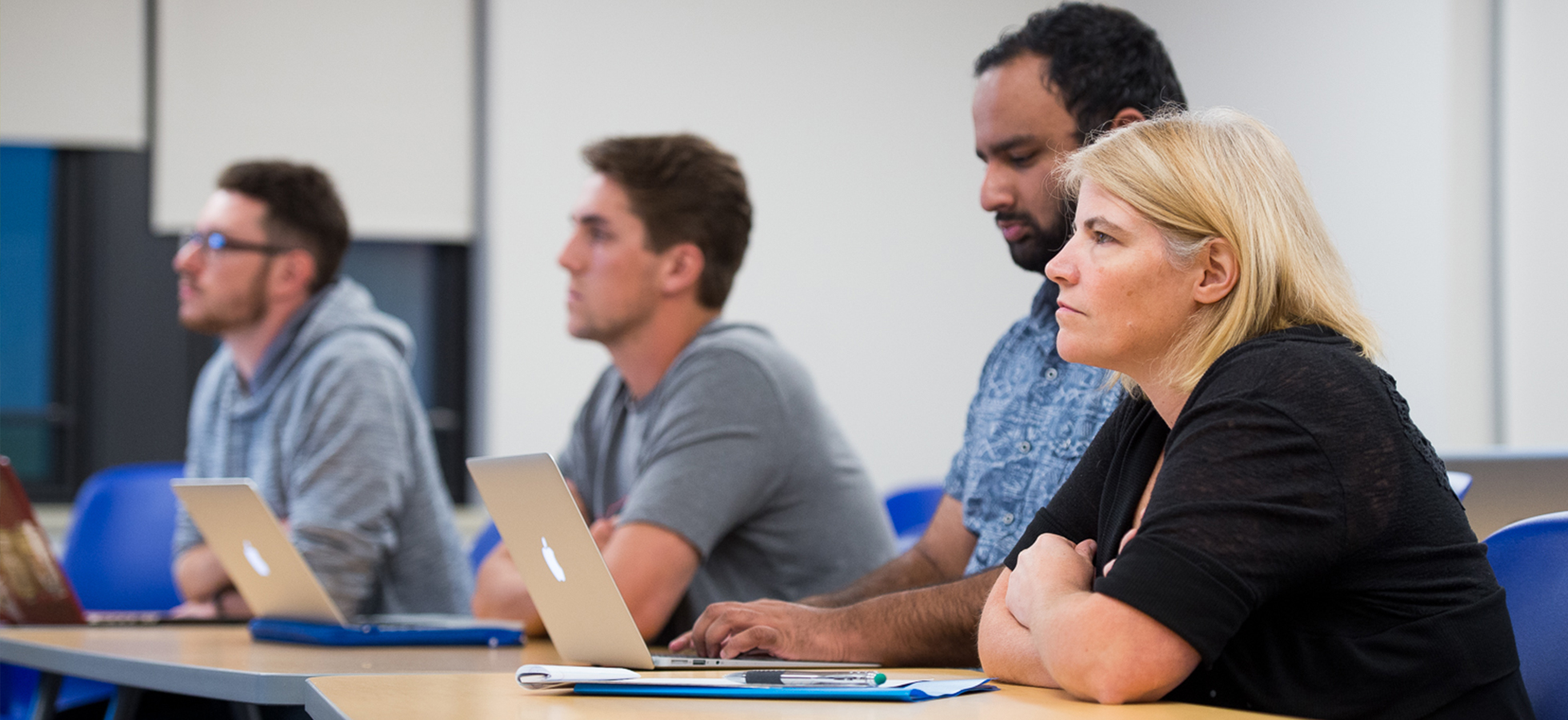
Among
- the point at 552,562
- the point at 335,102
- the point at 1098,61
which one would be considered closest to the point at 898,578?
the point at 552,562

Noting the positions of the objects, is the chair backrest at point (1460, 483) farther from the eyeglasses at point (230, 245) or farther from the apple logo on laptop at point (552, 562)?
the eyeglasses at point (230, 245)

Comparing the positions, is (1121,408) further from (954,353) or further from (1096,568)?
(954,353)

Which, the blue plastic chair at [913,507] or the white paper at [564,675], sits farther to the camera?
the blue plastic chair at [913,507]

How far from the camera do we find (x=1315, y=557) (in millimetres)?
1067

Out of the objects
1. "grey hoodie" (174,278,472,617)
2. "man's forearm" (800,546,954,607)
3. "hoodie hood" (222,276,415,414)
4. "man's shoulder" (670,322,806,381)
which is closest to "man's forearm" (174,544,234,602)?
"grey hoodie" (174,278,472,617)

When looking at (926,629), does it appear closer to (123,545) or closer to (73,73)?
(123,545)

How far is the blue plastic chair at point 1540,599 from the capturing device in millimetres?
1248

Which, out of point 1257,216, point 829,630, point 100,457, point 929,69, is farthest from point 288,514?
point 929,69

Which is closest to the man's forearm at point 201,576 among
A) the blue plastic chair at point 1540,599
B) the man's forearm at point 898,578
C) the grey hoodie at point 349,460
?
the grey hoodie at point 349,460

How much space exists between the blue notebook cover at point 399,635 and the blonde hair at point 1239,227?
107 cm

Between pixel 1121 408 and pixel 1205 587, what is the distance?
16.6 inches

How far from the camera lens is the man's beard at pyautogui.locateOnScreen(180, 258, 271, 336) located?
310 cm

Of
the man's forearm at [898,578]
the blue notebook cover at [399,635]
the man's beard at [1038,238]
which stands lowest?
the blue notebook cover at [399,635]

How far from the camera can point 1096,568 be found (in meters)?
1.32
